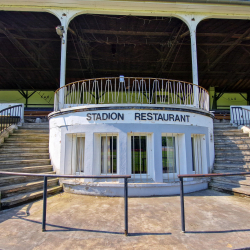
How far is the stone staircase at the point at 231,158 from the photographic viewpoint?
5.39 m

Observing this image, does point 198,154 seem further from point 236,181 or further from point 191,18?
point 191,18

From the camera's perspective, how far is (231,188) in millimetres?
5215

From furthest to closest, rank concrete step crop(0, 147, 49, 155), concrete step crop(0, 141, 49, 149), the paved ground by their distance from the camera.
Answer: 1. concrete step crop(0, 141, 49, 149)
2. concrete step crop(0, 147, 49, 155)
3. the paved ground

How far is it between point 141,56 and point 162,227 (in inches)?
443

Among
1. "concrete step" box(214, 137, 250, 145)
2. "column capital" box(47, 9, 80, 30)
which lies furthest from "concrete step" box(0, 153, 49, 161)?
"concrete step" box(214, 137, 250, 145)

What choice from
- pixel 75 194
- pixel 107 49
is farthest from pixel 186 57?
pixel 75 194

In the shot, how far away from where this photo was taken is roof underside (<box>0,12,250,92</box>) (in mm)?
9094

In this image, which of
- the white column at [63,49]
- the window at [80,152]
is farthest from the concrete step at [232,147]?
the white column at [63,49]

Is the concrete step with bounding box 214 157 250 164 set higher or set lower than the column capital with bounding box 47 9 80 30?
lower

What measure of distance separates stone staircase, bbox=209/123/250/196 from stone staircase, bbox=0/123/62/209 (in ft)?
17.1

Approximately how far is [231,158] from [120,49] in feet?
29.5

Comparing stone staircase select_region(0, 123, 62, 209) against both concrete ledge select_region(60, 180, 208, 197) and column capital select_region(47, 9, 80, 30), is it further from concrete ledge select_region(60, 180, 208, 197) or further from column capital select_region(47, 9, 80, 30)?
column capital select_region(47, 9, 80, 30)

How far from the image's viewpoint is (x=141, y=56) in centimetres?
1229

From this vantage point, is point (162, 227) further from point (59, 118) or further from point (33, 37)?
point (33, 37)
